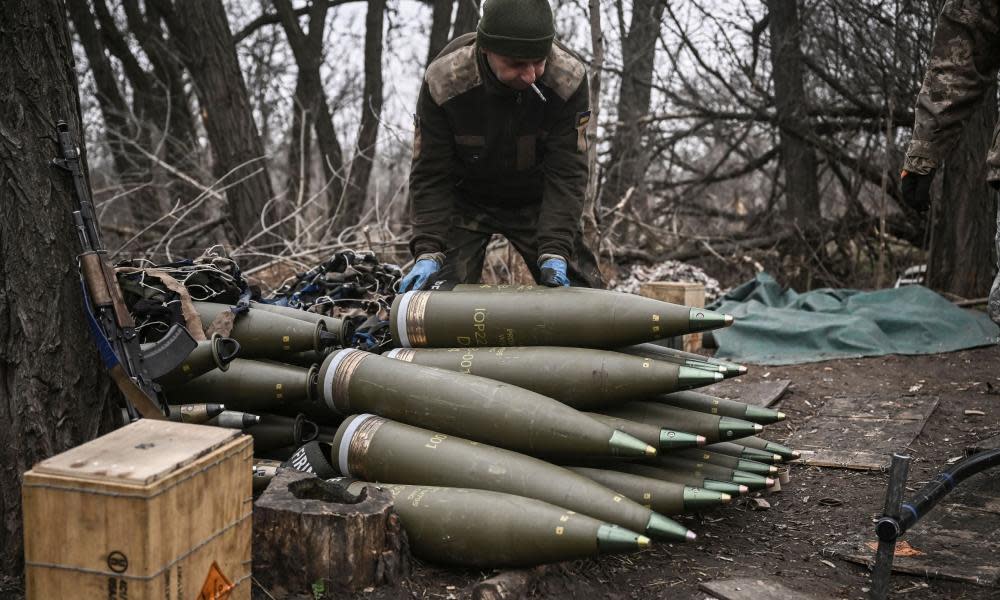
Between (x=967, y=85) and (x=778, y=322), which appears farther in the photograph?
(x=778, y=322)

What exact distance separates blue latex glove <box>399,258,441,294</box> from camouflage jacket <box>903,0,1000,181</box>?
7.19 ft

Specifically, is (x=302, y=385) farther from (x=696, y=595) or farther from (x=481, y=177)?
(x=696, y=595)

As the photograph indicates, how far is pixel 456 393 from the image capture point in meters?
3.07

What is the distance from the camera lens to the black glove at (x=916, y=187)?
366 cm

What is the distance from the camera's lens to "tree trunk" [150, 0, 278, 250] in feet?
26.6

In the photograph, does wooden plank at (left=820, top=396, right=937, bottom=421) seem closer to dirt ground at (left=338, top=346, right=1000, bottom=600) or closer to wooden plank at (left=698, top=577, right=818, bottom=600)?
dirt ground at (left=338, top=346, right=1000, bottom=600)

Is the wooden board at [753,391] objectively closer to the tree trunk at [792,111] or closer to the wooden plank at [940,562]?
the wooden plank at [940,562]

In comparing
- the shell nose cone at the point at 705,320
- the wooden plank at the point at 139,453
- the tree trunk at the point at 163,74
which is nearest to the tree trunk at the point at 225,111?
the tree trunk at the point at 163,74

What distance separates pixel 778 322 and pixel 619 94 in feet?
17.2

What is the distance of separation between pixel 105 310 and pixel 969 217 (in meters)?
7.49

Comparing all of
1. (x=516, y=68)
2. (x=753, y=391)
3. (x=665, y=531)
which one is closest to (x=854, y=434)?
(x=753, y=391)

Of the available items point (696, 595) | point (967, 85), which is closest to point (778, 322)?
point (967, 85)

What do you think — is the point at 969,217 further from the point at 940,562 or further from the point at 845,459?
the point at 940,562

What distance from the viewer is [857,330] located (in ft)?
21.7
